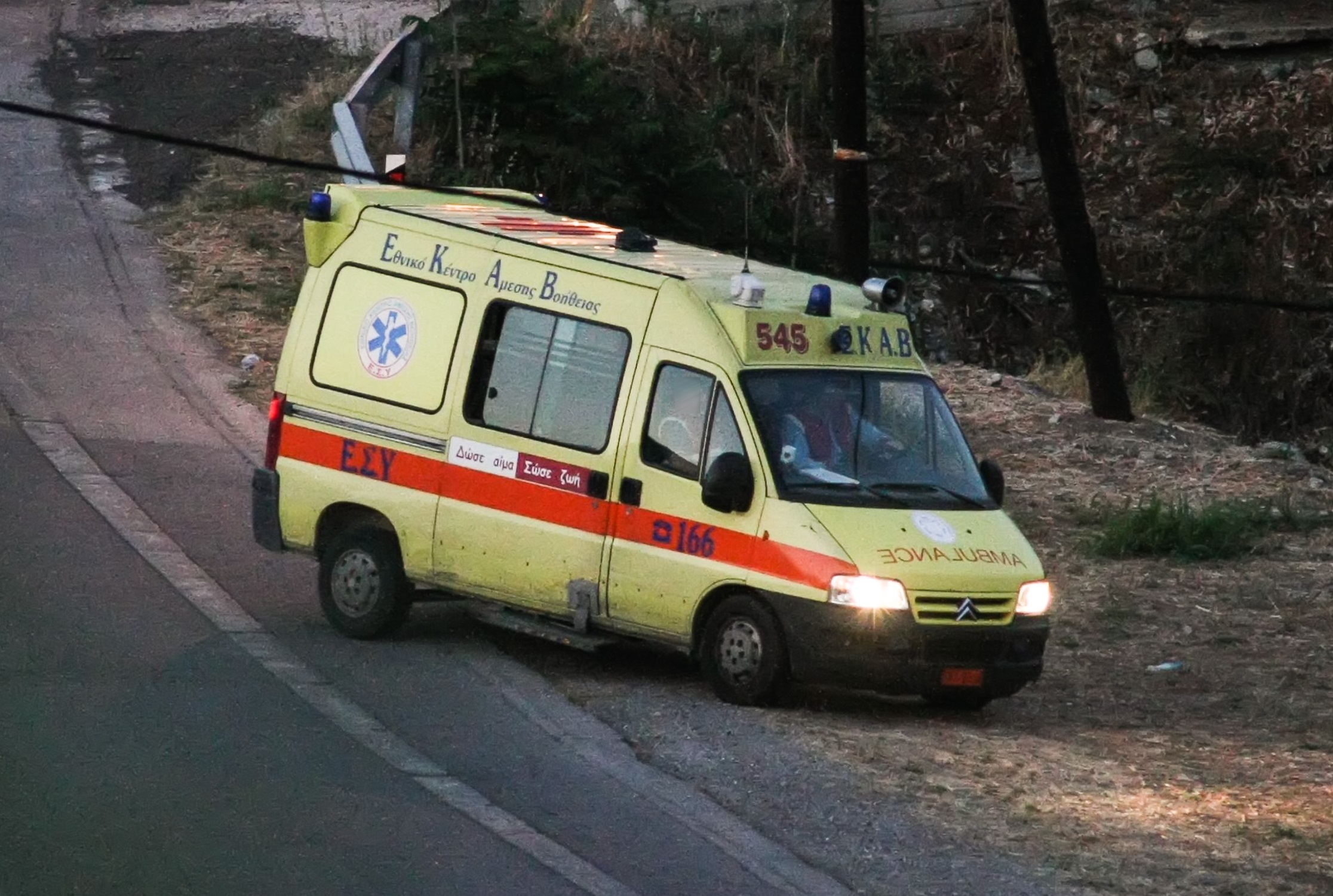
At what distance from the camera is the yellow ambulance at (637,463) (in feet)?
32.6

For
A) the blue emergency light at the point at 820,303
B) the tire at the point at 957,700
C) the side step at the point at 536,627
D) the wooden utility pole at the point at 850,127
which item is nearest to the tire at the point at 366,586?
the side step at the point at 536,627

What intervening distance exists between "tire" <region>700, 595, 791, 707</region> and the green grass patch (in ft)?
16.7

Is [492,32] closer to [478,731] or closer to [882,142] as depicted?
[882,142]

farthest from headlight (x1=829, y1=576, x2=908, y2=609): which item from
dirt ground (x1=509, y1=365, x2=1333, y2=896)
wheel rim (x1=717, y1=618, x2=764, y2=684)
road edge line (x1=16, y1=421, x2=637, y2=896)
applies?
road edge line (x1=16, y1=421, x2=637, y2=896)

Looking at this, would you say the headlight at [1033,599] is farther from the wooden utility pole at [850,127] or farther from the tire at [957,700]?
the wooden utility pole at [850,127]

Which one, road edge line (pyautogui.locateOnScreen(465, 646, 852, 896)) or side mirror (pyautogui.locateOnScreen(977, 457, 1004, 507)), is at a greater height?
side mirror (pyautogui.locateOnScreen(977, 457, 1004, 507))

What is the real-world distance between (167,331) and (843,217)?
21.0 ft

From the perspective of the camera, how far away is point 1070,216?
17.4 m

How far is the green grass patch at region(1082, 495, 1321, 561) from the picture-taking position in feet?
47.2

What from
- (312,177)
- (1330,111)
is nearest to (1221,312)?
(1330,111)

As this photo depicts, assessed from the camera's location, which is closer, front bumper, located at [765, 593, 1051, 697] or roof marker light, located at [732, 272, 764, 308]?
front bumper, located at [765, 593, 1051, 697]

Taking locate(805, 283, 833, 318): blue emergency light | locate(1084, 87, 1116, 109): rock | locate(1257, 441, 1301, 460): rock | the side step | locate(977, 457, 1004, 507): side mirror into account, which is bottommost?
the side step

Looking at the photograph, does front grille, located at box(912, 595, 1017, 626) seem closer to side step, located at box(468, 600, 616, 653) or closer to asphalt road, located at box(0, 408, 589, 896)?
side step, located at box(468, 600, 616, 653)

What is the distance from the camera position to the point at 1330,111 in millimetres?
24422
